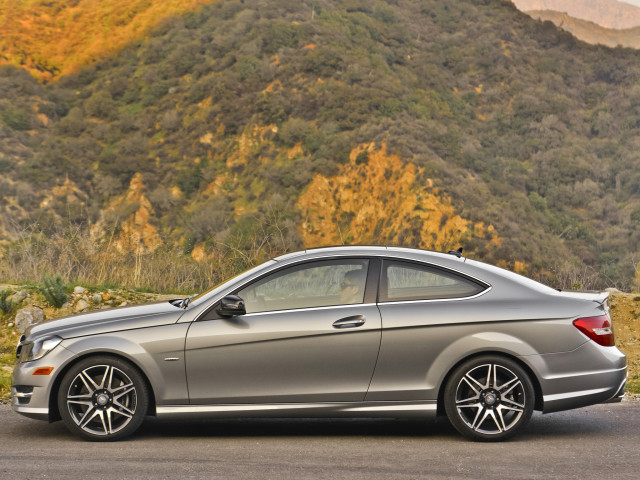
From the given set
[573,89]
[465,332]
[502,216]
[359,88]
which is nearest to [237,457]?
[465,332]

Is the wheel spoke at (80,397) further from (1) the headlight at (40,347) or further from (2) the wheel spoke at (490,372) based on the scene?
(2) the wheel spoke at (490,372)

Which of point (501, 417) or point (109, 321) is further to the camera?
point (109, 321)

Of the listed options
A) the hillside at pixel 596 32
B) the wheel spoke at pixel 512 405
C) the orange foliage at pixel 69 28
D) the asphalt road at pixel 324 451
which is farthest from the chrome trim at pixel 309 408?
the hillside at pixel 596 32

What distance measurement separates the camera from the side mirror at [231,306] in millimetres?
6652

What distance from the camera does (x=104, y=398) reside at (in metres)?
6.72

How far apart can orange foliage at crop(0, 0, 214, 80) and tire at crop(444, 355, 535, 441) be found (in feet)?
218

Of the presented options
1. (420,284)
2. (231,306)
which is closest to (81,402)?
(231,306)

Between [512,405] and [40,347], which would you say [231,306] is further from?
[512,405]

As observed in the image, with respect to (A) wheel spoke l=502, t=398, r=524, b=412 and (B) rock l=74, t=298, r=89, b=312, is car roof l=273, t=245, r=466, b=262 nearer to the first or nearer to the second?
(A) wheel spoke l=502, t=398, r=524, b=412

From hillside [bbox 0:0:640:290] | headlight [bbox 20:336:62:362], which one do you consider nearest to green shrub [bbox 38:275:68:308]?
headlight [bbox 20:336:62:362]

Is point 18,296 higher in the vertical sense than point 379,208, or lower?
lower

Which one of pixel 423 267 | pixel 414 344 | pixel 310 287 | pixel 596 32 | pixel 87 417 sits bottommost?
pixel 87 417

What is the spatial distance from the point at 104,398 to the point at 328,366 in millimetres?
1750

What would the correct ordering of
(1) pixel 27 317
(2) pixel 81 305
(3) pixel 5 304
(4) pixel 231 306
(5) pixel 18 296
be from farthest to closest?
1. (2) pixel 81 305
2. (5) pixel 18 296
3. (3) pixel 5 304
4. (1) pixel 27 317
5. (4) pixel 231 306
